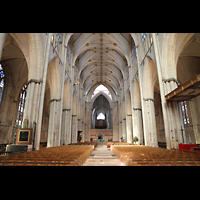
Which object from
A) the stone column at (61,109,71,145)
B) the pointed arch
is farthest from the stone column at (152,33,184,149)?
the stone column at (61,109,71,145)

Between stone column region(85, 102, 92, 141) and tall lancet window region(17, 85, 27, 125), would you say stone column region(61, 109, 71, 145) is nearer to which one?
tall lancet window region(17, 85, 27, 125)

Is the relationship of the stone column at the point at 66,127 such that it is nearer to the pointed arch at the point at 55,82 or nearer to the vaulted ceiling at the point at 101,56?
the pointed arch at the point at 55,82

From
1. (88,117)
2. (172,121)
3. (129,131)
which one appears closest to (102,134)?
(88,117)

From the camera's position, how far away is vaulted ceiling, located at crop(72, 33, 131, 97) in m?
22.5

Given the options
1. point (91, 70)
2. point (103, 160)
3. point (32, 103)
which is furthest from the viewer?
point (91, 70)

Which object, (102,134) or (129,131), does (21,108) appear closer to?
(129,131)

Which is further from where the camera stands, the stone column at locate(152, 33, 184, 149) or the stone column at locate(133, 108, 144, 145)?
the stone column at locate(133, 108, 144, 145)

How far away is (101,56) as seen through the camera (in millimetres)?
28516

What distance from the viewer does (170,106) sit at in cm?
1052
